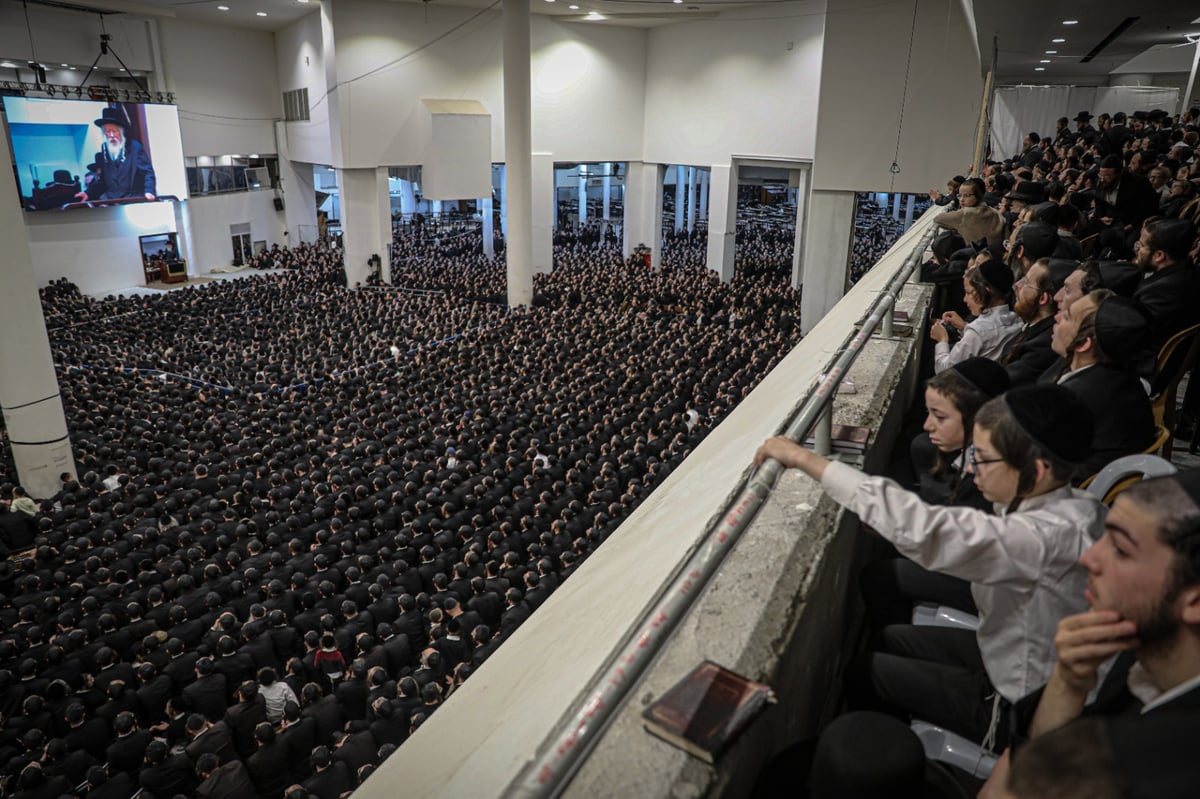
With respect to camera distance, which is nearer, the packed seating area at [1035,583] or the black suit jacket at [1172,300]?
the packed seating area at [1035,583]

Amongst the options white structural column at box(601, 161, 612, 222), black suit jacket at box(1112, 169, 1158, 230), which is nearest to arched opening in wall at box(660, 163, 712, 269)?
white structural column at box(601, 161, 612, 222)

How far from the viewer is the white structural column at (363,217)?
20.4 meters

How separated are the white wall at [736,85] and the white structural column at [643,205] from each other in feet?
1.72

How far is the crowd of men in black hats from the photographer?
5.31 m

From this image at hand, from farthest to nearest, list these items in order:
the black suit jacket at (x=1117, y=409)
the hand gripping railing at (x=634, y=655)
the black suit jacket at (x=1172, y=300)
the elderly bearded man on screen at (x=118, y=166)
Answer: the elderly bearded man on screen at (x=118, y=166)
the black suit jacket at (x=1172, y=300)
the black suit jacket at (x=1117, y=409)
the hand gripping railing at (x=634, y=655)

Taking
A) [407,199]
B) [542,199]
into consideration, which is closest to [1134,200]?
[542,199]

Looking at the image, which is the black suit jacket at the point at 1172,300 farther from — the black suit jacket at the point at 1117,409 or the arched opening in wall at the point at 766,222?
the arched opening in wall at the point at 766,222

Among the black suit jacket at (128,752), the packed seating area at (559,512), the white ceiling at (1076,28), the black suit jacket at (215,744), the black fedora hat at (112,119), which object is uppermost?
the white ceiling at (1076,28)

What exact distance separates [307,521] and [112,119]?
17821 millimetres

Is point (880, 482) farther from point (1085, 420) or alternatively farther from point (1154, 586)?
point (1154, 586)

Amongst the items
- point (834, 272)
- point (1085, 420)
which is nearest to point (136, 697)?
point (1085, 420)

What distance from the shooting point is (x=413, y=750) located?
2148 mm

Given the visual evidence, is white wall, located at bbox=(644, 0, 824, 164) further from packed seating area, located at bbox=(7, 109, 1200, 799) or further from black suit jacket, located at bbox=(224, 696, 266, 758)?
black suit jacket, located at bbox=(224, 696, 266, 758)

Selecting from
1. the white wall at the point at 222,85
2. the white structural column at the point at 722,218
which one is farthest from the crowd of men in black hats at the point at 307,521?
the white wall at the point at 222,85
